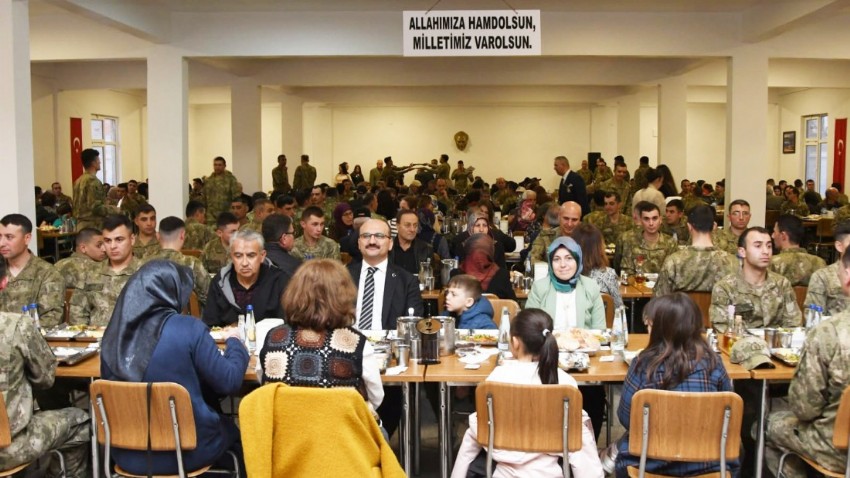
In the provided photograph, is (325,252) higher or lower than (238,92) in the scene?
lower

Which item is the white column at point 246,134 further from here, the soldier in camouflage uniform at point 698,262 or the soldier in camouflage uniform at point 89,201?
the soldier in camouflage uniform at point 698,262

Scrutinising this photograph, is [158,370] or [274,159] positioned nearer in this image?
[158,370]

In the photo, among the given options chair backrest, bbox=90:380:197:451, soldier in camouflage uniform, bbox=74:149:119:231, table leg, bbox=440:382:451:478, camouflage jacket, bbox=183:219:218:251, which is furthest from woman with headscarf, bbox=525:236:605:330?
soldier in camouflage uniform, bbox=74:149:119:231

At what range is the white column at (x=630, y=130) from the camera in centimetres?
2025

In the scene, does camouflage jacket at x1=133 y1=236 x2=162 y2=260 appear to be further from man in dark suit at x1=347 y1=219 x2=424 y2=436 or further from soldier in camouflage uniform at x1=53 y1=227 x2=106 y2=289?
man in dark suit at x1=347 y1=219 x2=424 y2=436

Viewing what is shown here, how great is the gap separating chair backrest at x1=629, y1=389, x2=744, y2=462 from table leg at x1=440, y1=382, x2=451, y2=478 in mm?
1026

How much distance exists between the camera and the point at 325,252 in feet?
25.9

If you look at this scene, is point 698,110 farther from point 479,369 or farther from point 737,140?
point 479,369

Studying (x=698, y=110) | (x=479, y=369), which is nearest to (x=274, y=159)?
(x=698, y=110)

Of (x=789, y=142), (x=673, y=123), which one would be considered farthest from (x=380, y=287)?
(x=789, y=142)

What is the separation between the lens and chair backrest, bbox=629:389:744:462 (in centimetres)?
352

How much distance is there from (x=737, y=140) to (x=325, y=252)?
20.2 ft

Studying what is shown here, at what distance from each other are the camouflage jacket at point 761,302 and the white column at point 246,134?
11.1 m

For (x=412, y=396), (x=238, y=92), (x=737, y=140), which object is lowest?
(x=412, y=396)
